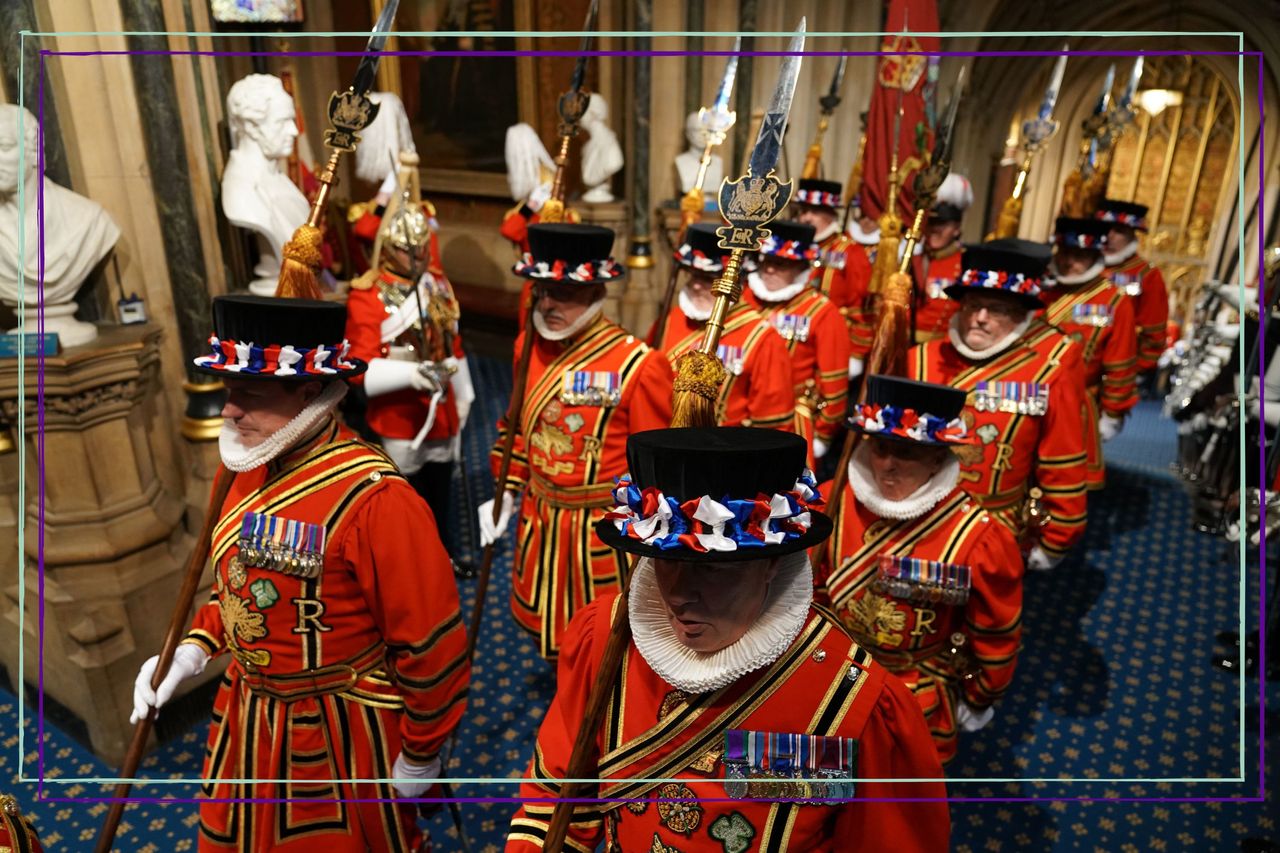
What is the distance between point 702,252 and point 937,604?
2.30 metres

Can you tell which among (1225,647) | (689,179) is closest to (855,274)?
(689,179)

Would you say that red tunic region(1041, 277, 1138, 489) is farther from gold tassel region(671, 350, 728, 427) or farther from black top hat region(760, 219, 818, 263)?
gold tassel region(671, 350, 728, 427)

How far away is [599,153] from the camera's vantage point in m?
7.94

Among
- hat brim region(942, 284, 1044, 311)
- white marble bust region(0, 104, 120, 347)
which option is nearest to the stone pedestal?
white marble bust region(0, 104, 120, 347)

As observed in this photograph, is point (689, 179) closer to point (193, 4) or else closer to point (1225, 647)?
point (193, 4)

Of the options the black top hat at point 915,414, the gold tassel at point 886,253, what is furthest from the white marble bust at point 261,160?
the black top hat at point 915,414

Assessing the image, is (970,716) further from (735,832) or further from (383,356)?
(383,356)

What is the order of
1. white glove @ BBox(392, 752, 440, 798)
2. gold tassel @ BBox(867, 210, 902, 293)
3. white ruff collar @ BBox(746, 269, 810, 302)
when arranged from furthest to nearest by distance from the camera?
white ruff collar @ BBox(746, 269, 810, 302) → gold tassel @ BBox(867, 210, 902, 293) → white glove @ BBox(392, 752, 440, 798)

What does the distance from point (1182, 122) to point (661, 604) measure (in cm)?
1347

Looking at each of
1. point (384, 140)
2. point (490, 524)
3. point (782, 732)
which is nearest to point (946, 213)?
point (384, 140)

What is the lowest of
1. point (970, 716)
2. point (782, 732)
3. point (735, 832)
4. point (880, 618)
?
point (970, 716)

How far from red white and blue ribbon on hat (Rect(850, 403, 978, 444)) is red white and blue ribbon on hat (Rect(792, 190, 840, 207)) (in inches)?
156

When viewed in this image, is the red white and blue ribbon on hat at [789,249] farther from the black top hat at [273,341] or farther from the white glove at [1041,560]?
the black top hat at [273,341]

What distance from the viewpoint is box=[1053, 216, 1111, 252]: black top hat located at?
18.0ft
